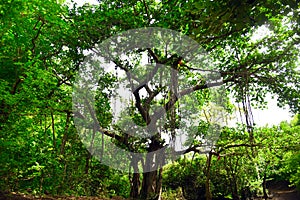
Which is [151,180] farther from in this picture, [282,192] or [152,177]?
[282,192]

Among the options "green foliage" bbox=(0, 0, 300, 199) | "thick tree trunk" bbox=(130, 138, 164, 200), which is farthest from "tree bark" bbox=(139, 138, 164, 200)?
"green foliage" bbox=(0, 0, 300, 199)

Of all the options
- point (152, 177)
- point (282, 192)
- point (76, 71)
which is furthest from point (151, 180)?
point (282, 192)

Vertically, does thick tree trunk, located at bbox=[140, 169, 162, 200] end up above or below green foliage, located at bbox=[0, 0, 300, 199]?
below

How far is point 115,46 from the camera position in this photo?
6.88 meters

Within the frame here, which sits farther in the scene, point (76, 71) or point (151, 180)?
point (151, 180)

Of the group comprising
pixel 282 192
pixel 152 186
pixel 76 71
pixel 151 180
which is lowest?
pixel 282 192

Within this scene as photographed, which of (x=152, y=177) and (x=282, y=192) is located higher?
(x=152, y=177)

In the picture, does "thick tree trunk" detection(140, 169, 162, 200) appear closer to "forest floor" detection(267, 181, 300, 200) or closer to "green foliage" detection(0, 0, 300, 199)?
"green foliage" detection(0, 0, 300, 199)

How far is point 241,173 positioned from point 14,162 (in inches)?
396

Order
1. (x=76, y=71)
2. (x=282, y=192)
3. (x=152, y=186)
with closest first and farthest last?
1. (x=76, y=71)
2. (x=152, y=186)
3. (x=282, y=192)

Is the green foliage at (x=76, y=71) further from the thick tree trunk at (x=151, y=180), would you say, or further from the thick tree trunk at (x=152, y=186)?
the thick tree trunk at (x=152, y=186)

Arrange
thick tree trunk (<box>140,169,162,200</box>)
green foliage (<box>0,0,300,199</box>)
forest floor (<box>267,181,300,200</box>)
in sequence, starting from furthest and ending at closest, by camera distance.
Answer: forest floor (<box>267,181,300,200</box>), thick tree trunk (<box>140,169,162,200</box>), green foliage (<box>0,0,300,199</box>)

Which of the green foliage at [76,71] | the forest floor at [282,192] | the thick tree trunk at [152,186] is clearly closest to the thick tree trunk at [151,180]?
the thick tree trunk at [152,186]

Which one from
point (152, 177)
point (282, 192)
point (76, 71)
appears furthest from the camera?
point (282, 192)
